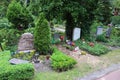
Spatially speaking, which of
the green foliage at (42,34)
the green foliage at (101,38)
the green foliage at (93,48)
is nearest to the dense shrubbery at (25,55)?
the green foliage at (42,34)

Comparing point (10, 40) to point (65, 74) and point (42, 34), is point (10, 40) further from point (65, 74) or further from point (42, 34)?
point (65, 74)

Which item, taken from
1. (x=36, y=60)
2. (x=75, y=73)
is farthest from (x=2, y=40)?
(x=75, y=73)

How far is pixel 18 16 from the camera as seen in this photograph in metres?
12.1

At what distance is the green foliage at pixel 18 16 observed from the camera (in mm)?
12116

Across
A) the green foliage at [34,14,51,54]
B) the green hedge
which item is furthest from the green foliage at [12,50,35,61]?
the green hedge

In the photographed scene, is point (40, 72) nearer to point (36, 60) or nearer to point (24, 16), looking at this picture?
point (36, 60)

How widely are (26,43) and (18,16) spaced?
2.81 m

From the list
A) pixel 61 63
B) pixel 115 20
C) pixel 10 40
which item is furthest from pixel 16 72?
pixel 115 20

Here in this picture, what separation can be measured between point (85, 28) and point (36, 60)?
5.06 metres

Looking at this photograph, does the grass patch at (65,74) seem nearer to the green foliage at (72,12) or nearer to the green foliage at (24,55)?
A: the green foliage at (24,55)

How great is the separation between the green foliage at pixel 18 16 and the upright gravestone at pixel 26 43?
8.47ft

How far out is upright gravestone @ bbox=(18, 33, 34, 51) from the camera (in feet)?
32.6

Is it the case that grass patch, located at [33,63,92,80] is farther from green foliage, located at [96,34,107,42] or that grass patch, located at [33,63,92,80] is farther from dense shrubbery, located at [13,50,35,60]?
green foliage, located at [96,34,107,42]

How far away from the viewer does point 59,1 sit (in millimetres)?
11078
